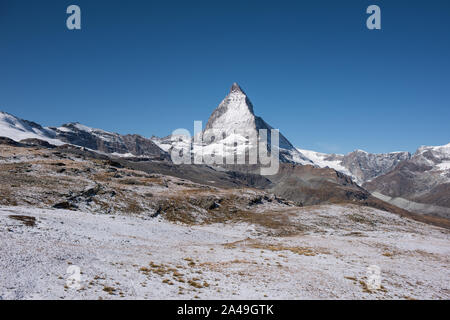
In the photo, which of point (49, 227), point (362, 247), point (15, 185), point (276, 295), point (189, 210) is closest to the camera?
point (276, 295)

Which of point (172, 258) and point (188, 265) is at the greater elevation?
point (172, 258)

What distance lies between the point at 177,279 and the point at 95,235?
18.9 m

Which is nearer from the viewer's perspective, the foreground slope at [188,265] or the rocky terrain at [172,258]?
the foreground slope at [188,265]

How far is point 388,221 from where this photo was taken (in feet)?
294

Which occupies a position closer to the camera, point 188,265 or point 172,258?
point 188,265

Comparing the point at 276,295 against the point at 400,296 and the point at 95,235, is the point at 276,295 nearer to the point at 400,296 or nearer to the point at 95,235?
the point at 400,296

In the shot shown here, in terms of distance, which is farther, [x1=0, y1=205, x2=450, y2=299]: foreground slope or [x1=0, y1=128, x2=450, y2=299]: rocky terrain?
[x1=0, y1=128, x2=450, y2=299]: rocky terrain

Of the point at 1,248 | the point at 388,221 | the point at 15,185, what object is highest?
the point at 15,185
